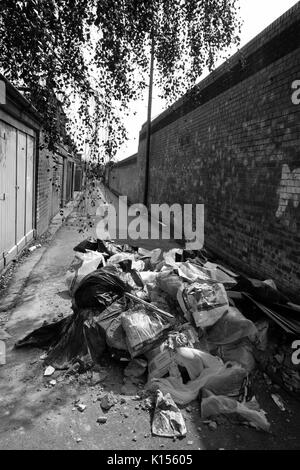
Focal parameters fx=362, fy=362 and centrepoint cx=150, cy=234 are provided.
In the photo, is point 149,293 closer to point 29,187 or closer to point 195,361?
point 195,361

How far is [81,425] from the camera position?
8.03 feet

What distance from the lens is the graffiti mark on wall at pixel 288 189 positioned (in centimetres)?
408

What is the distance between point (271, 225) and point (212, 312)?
1977 mm

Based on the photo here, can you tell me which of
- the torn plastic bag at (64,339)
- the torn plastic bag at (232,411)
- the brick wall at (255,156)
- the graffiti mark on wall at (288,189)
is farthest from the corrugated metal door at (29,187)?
the torn plastic bag at (232,411)

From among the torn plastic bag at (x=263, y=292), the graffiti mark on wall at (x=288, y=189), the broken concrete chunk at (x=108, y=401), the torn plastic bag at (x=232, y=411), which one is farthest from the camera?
the graffiti mark on wall at (x=288, y=189)

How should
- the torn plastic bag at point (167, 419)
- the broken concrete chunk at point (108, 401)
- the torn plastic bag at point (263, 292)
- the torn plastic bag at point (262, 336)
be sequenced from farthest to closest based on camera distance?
the torn plastic bag at point (263, 292)
the torn plastic bag at point (262, 336)
the broken concrete chunk at point (108, 401)
the torn plastic bag at point (167, 419)

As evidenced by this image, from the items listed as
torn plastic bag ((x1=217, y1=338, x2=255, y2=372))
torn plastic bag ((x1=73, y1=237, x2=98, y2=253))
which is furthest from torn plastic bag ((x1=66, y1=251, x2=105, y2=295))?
torn plastic bag ((x1=217, y1=338, x2=255, y2=372))

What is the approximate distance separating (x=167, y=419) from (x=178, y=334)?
2.64ft

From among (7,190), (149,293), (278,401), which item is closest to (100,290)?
(149,293)

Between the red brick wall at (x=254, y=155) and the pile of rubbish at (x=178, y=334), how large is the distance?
0.91m

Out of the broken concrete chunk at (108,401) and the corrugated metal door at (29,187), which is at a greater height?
the corrugated metal door at (29,187)

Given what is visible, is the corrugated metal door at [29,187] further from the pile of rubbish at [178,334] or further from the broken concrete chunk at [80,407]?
the broken concrete chunk at [80,407]

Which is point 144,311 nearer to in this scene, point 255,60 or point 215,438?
point 215,438
